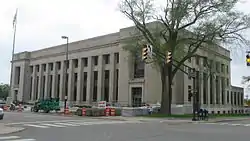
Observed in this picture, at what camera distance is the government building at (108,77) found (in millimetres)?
55500

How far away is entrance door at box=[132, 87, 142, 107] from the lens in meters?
56.8

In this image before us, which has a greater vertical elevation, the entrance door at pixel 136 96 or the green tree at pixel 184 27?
the green tree at pixel 184 27

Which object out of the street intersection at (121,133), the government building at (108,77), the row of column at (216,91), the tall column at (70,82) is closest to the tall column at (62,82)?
the government building at (108,77)

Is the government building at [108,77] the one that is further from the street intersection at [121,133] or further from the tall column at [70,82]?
the street intersection at [121,133]

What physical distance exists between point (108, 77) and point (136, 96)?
10486mm

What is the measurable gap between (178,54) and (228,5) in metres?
8.06

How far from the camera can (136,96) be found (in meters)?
57.5

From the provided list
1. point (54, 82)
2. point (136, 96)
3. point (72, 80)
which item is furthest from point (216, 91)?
point (54, 82)

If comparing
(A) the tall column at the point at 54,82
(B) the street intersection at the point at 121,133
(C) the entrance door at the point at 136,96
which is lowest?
(B) the street intersection at the point at 121,133

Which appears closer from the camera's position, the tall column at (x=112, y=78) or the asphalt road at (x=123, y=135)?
the asphalt road at (x=123, y=135)

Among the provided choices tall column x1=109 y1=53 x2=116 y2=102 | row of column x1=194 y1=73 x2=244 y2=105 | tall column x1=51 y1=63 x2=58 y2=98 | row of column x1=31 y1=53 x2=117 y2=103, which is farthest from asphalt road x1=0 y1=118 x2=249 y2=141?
tall column x1=51 y1=63 x2=58 y2=98

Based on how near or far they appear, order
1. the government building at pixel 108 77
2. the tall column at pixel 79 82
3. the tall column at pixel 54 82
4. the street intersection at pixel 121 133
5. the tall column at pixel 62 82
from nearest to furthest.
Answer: the street intersection at pixel 121 133, the government building at pixel 108 77, the tall column at pixel 79 82, the tall column at pixel 62 82, the tall column at pixel 54 82

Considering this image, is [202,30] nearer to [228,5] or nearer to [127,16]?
[228,5]

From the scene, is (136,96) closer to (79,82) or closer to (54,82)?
Result: (79,82)
